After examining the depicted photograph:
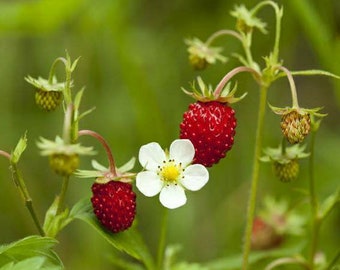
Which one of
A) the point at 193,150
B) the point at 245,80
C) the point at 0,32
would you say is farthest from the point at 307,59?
the point at 193,150

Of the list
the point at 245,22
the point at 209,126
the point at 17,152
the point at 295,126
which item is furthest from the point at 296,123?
the point at 17,152

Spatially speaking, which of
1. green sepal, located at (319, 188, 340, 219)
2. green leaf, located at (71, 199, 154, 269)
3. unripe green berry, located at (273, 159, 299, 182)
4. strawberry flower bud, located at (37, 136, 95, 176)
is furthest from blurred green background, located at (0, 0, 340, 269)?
strawberry flower bud, located at (37, 136, 95, 176)

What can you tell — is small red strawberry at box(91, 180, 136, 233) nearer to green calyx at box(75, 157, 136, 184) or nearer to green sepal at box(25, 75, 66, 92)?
green calyx at box(75, 157, 136, 184)

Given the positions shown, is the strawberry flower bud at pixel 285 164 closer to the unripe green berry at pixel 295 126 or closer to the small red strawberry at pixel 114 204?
the unripe green berry at pixel 295 126

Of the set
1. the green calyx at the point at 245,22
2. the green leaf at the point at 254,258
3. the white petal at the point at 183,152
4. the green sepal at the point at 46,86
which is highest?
the green calyx at the point at 245,22

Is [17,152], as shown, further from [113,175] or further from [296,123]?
[296,123]

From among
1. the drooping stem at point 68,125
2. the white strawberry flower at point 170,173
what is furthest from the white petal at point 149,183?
the drooping stem at point 68,125

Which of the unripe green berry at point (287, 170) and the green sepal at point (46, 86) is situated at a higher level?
the green sepal at point (46, 86)
